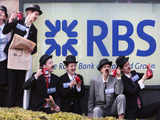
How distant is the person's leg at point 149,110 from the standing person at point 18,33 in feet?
7.05

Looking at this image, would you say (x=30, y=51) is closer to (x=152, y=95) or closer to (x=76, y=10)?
(x=76, y=10)

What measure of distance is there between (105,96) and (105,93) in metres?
0.05

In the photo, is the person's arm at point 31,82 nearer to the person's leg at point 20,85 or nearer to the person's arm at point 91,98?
the person's leg at point 20,85

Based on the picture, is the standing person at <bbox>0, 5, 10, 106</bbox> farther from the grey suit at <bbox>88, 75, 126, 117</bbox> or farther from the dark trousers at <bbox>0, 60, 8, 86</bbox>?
the grey suit at <bbox>88, 75, 126, 117</bbox>

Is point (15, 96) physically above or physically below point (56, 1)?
below

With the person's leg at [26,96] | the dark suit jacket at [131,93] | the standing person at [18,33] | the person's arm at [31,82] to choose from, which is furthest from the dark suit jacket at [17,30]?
the dark suit jacket at [131,93]

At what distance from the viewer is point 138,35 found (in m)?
7.78

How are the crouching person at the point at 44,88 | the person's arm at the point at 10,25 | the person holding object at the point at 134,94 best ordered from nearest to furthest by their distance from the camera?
1. the crouching person at the point at 44,88
2. the person holding object at the point at 134,94
3. the person's arm at the point at 10,25

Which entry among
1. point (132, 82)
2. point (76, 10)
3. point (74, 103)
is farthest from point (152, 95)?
point (76, 10)

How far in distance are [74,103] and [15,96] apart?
3.60 feet

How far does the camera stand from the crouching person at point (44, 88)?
6.82 meters

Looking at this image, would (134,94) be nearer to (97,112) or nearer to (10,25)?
(97,112)

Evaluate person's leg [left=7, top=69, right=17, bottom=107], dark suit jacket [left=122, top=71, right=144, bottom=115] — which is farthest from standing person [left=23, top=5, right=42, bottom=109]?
dark suit jacket [left=122, top=71, right=144, bottom=115]

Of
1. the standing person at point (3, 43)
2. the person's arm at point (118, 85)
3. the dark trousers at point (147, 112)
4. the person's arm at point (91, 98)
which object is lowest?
the dark trousers at point (147, 112)
